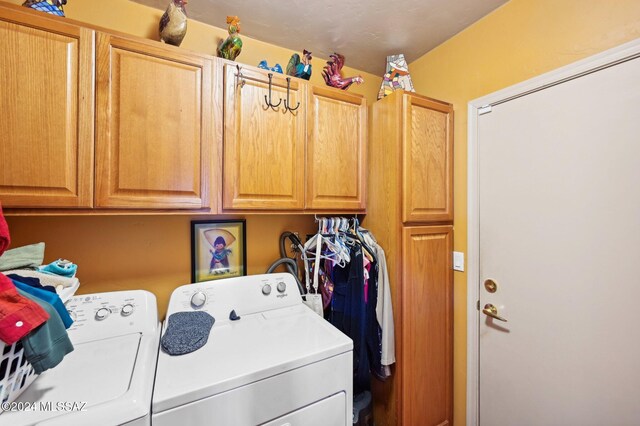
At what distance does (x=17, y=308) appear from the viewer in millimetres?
629

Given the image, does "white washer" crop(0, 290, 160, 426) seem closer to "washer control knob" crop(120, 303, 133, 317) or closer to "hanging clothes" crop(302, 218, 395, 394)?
"washer control knob" crop(120, 303, 133, 317)

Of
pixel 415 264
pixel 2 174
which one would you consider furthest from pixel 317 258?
pixel 2 174

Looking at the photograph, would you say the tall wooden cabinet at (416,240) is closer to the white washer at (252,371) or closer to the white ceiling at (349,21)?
the white ceiling at (349,21)

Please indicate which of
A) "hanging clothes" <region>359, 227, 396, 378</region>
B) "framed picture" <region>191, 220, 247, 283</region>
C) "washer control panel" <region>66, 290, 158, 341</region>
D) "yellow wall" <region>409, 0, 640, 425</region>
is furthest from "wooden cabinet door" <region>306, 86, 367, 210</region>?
"washer control panel" <region>66, 290, 158, 341</region>

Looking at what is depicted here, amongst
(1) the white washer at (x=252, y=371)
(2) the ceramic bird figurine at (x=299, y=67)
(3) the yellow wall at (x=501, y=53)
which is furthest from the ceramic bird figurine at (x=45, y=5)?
(3) the yellow wall at (x=501, y=53)

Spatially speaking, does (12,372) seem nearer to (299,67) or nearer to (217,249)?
(217,249)

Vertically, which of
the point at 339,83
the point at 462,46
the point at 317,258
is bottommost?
the point at 317,258

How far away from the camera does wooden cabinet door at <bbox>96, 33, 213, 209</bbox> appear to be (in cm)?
104

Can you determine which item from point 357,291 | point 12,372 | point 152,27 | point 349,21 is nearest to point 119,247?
point 12,372

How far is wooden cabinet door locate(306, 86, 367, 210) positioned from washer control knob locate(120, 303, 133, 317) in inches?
37.1

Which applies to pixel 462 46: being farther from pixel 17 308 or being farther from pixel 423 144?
pixel 17 308

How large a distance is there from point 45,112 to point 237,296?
3.47 ft

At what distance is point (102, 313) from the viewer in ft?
3.51

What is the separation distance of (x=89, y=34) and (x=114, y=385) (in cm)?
125
